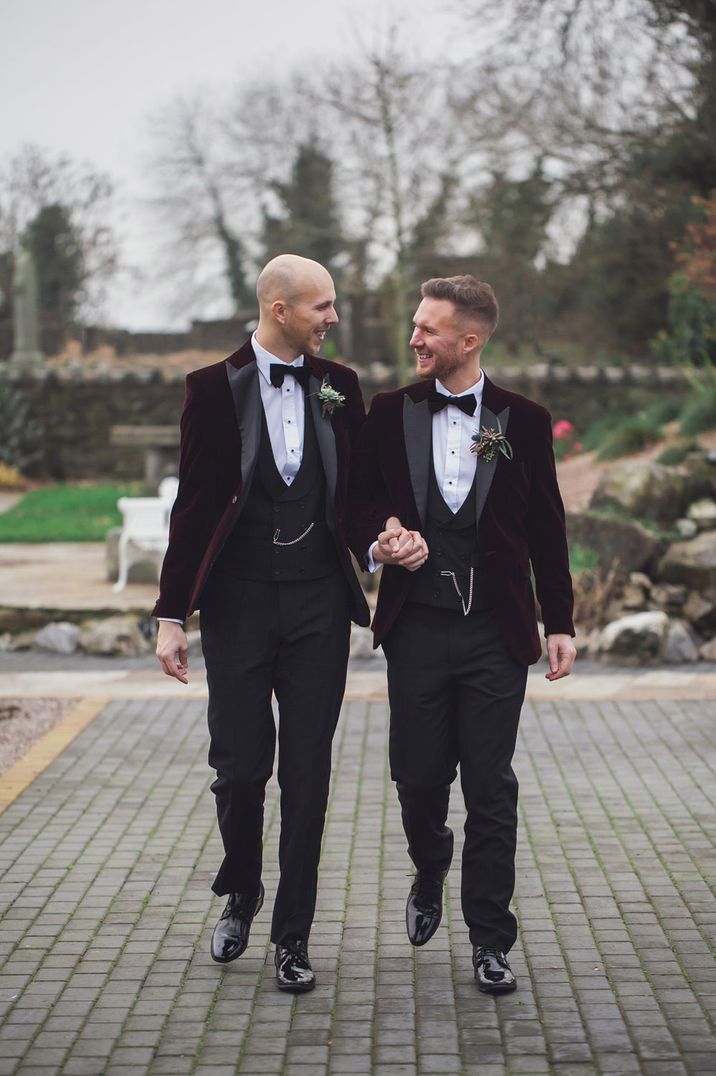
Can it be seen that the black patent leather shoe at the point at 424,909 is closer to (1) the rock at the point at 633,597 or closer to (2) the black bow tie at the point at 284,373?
(2) the black bow tie at the point at 284,373

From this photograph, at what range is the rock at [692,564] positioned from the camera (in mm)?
11008

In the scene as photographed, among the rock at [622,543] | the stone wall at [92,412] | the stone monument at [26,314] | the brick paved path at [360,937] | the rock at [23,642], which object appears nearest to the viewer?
the brick paved path at [360,937]

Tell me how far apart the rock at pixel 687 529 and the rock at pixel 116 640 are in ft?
13.3

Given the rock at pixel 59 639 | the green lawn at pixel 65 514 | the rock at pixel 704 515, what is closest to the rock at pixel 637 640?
the rock at pixel 704 515

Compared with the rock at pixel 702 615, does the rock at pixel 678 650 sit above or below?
below

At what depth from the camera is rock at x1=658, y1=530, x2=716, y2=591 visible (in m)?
11.0

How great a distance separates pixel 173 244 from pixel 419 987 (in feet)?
130

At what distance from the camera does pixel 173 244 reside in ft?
140

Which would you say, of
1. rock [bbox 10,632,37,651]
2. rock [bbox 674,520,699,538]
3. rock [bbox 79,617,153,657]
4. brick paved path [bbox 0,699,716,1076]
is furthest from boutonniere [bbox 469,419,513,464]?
rock [bbox 674,520,699,538]

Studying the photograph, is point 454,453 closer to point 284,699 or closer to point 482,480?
point 482,480

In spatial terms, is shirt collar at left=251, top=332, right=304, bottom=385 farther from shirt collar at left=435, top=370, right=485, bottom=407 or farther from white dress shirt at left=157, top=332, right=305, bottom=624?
shirt collar at left=435, top=370, right=485, bottom=407

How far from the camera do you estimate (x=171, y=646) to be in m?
4.38

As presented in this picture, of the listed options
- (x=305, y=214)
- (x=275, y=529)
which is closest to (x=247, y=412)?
(x=275, y=529)

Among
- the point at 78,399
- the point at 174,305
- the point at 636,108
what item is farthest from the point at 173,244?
the point at 636,108
